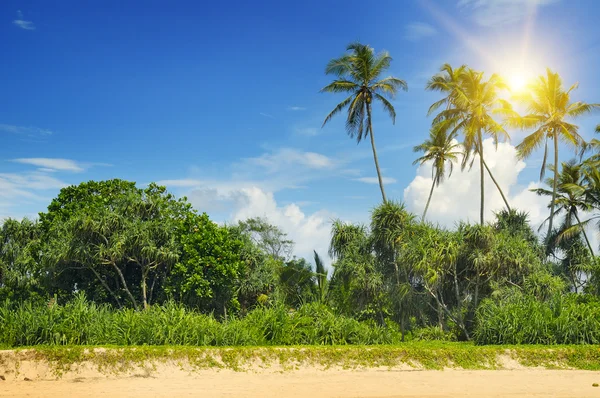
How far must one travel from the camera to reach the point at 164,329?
575 inches

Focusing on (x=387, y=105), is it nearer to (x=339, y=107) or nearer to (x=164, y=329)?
(x=339, y=107)

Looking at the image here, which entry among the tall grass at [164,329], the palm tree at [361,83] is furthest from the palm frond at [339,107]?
the tall grass at [164,329]

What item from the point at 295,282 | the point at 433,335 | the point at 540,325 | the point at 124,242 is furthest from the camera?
the point at 295,282

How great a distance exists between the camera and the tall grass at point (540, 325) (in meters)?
17.0

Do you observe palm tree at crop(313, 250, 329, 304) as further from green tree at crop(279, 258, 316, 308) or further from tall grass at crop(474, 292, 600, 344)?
tall grass at crop(474, 292, 600, 344)

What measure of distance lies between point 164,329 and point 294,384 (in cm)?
433

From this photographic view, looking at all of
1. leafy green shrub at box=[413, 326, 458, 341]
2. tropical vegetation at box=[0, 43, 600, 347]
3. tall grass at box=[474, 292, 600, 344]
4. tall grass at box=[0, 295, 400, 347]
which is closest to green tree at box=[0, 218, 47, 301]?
tropical vegetation at box=[0, 43, 600, 347]

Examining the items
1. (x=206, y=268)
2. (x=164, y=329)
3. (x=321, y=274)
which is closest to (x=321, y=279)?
(x=321, y=274)

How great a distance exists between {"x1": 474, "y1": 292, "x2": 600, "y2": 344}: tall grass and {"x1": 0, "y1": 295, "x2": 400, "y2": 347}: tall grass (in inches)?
152

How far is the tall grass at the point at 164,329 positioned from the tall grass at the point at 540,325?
3.86m

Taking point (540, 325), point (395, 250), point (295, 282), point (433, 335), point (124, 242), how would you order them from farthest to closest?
point (295, 282) < point (124, 242) < point (395, 250) < point (433, 335) < point (540, 325)

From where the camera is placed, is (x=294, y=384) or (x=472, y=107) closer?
(x=294, y=384)

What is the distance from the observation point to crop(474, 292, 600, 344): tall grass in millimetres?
17047

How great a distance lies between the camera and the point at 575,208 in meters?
38.4
